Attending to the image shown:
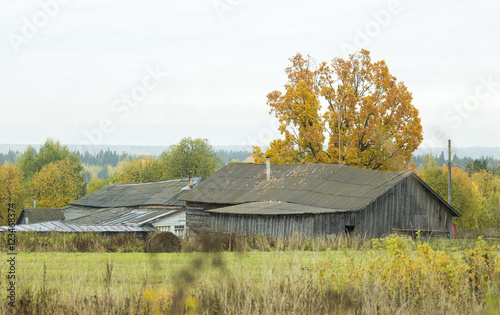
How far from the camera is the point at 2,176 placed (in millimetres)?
73062

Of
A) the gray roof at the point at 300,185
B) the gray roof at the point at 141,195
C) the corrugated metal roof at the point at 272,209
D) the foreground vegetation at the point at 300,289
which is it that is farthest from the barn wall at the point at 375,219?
the foreground vegetation at the point at 300,289

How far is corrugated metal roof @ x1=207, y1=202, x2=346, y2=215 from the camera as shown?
31.1 m

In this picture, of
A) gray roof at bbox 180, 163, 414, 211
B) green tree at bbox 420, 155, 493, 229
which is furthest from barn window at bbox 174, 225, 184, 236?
green tree at bbox 420, 155, 493, 229

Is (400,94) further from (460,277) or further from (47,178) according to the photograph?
(47,178)

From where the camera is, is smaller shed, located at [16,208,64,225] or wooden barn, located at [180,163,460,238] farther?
smaller shed, located at [16,208,64,225]

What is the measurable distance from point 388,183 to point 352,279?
78.7ft

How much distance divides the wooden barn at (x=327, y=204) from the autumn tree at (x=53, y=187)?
136 feet

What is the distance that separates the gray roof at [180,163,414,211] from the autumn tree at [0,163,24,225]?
38077mm

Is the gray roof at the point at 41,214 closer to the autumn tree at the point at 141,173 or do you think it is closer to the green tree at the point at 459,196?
the autumn tree at the point at 141,173

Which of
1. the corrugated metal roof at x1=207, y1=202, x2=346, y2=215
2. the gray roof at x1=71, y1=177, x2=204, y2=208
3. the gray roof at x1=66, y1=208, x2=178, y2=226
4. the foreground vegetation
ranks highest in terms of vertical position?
the gray roof at x1=71, y1=177, x2=204, y2=208

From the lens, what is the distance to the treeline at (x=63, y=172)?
75062 millimetres

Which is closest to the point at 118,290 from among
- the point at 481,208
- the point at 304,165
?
the point at 304,165

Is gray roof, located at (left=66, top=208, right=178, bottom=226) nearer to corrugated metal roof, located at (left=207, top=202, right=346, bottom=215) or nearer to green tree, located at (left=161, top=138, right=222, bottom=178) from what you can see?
corrugated metal roof, located at (left=207, top=202, right=346, bottom=215)

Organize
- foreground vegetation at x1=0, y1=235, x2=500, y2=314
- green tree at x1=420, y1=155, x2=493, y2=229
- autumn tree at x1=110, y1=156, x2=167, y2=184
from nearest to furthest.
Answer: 1. foreground vegetation at x1=0, y1=235, x2=500, y2=314
2. green tree at x1=420, y1=155, x2=493, y2=229
3. autumn tree at x1=110, y1=156, x2=167, y2=184
